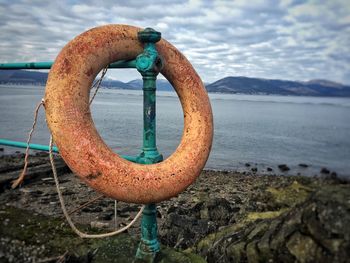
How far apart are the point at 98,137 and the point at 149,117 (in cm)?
34

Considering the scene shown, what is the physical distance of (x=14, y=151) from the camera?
46.6 feet

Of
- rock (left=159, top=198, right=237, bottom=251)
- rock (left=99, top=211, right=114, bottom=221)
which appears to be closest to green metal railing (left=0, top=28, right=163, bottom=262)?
rock (left=159, top=198, right=237, bottom=251)

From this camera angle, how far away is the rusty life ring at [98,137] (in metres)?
1.66

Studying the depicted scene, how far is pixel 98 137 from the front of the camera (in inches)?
Result: 68.2

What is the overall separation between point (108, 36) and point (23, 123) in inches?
1083

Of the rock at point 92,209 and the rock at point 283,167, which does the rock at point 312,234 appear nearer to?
the rock at point 92,209

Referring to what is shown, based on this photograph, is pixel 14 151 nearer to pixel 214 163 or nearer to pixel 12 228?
pixel 214 163

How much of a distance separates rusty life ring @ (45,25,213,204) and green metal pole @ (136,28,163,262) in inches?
4.6

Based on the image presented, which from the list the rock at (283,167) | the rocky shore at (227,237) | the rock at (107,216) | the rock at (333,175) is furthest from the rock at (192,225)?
the rock at (333,175)

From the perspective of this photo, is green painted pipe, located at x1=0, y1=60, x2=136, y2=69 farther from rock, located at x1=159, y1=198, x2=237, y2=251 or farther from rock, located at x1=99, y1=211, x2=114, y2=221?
rock, located at x1=99, y1=211, x2=114, y2=221

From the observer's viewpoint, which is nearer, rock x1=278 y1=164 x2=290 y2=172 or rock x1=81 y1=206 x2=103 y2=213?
rock x1=81 y1=206 x2=103 y2=213

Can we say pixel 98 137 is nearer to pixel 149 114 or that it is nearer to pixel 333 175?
pixel 149 114

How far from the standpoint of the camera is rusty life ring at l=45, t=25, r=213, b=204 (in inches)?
65.3

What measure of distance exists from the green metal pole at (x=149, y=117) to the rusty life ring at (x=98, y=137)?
0.38 feet
